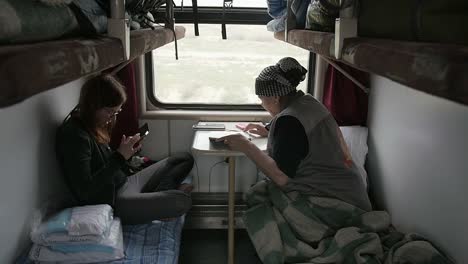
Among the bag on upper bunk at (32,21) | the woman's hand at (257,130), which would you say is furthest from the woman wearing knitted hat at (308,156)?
the bag on upper bunk at (32,21)

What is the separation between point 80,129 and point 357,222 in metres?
1.42

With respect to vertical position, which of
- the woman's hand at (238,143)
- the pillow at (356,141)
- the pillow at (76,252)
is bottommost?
the pillow at (76,252)

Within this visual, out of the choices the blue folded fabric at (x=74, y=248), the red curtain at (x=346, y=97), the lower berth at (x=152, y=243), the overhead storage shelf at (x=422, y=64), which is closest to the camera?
A: the overhead storage shelf at (x=422, y=64)

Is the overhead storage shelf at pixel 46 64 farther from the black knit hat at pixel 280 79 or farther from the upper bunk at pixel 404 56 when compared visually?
the black knit hat at pixel 280 79

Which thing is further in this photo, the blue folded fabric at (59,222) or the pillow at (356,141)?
the pillow at (356,141)

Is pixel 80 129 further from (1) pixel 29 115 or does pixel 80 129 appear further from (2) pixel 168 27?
(2) pixel 168 27

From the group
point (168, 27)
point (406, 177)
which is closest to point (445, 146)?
point (406, 177)

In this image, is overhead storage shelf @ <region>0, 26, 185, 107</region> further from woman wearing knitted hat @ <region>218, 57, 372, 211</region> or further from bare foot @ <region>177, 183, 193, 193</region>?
bare foot @ <region>177, 183, 193, 193</region>

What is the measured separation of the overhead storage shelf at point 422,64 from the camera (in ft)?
1.94

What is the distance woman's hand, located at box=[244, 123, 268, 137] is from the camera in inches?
107

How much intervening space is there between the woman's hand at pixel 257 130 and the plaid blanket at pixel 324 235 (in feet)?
1.75

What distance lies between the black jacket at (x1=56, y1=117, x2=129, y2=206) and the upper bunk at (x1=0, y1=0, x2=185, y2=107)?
105cm

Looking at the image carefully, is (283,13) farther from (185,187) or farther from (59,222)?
(59,222)

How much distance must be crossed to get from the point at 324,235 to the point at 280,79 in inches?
31.1
